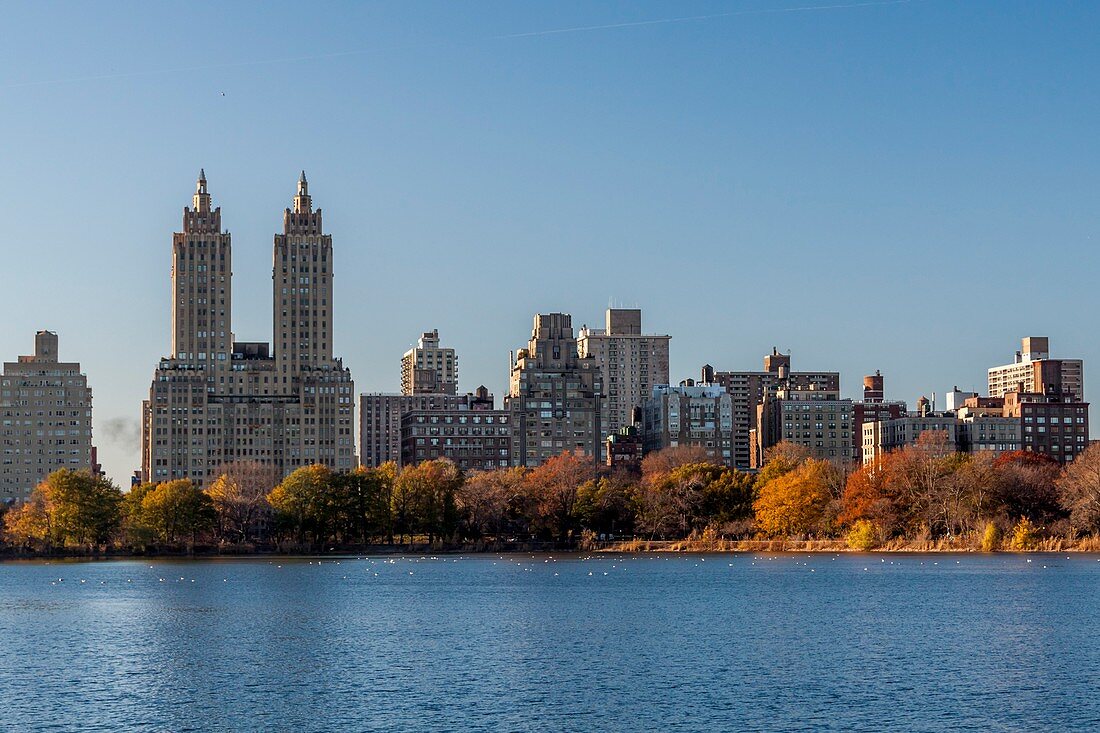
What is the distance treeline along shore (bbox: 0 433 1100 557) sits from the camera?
166 metres

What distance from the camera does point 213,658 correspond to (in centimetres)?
7800

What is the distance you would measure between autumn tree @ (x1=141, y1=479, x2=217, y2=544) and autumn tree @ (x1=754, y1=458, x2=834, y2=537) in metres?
61.3

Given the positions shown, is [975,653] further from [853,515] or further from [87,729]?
[853,515]

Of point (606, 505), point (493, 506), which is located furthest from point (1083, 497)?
point (493, 506)

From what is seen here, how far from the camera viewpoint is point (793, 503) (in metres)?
177

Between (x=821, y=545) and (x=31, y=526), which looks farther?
(x=31, y=526)

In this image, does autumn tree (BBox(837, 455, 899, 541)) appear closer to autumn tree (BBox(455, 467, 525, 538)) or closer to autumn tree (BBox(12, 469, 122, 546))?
autumn tree (BBox(455, 467, 525, 538))

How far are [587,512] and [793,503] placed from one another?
25609 mm

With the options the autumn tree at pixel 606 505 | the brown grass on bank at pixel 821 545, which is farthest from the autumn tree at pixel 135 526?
the brown grass on bank at pixel 821 545

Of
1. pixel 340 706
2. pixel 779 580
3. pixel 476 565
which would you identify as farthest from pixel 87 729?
pixel 476 565

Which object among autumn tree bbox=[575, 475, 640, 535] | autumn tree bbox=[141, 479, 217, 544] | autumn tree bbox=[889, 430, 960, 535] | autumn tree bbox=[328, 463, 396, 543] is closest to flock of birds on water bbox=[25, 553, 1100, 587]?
autumn tree bbox=[141, 479, 217, 544]

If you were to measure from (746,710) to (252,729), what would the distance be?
17.9 meters

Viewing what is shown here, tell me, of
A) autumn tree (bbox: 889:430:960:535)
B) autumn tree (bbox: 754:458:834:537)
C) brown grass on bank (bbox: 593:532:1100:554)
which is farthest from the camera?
autumn tree (bbox: 754:458:834:537)

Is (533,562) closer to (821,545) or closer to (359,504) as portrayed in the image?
(359,504)
